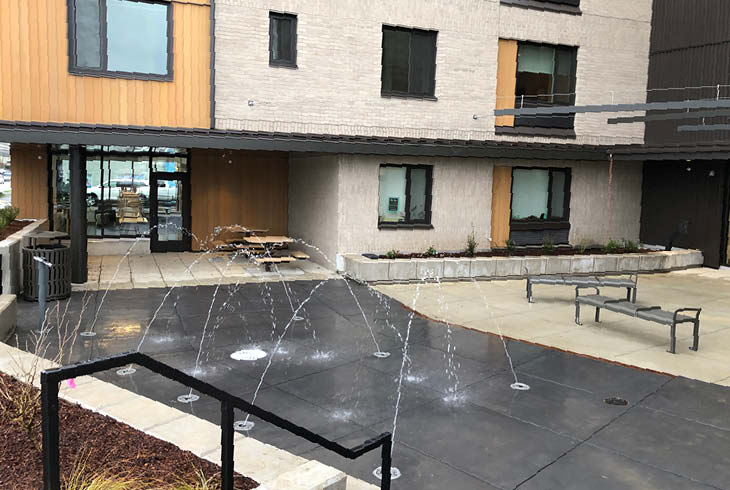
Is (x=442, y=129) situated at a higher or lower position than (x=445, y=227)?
higher

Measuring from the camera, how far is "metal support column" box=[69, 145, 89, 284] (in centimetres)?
1395

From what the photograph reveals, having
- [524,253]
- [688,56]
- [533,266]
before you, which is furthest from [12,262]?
[688,56]

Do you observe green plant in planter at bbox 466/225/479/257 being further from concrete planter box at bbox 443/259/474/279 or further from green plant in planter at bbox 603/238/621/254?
green plant in planter at bbox 603/238/621/254

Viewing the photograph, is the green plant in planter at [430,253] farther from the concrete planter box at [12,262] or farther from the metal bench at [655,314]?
the concrete planter box at [12,262]

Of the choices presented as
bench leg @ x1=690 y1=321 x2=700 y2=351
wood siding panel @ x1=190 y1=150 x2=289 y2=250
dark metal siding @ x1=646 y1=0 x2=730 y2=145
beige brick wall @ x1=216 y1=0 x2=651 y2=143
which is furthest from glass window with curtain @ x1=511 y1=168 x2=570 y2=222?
bench leg @ x1=690 y1=321 x2=700 y2=351

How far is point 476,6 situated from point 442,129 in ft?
12.8

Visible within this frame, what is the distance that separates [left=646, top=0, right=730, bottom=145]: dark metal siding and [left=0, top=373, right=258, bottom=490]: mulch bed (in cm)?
1934

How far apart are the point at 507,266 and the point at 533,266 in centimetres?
94

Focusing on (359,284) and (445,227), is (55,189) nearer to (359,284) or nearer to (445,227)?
(359,284)

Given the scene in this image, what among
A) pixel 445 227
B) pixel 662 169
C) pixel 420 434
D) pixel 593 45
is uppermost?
pixel 593 45

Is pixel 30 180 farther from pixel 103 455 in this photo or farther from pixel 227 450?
pixel 227 450

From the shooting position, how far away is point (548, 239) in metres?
20.0

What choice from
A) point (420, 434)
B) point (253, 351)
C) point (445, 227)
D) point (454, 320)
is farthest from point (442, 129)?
point (420, 434)

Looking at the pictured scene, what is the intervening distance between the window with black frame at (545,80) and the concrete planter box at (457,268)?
238 inches
